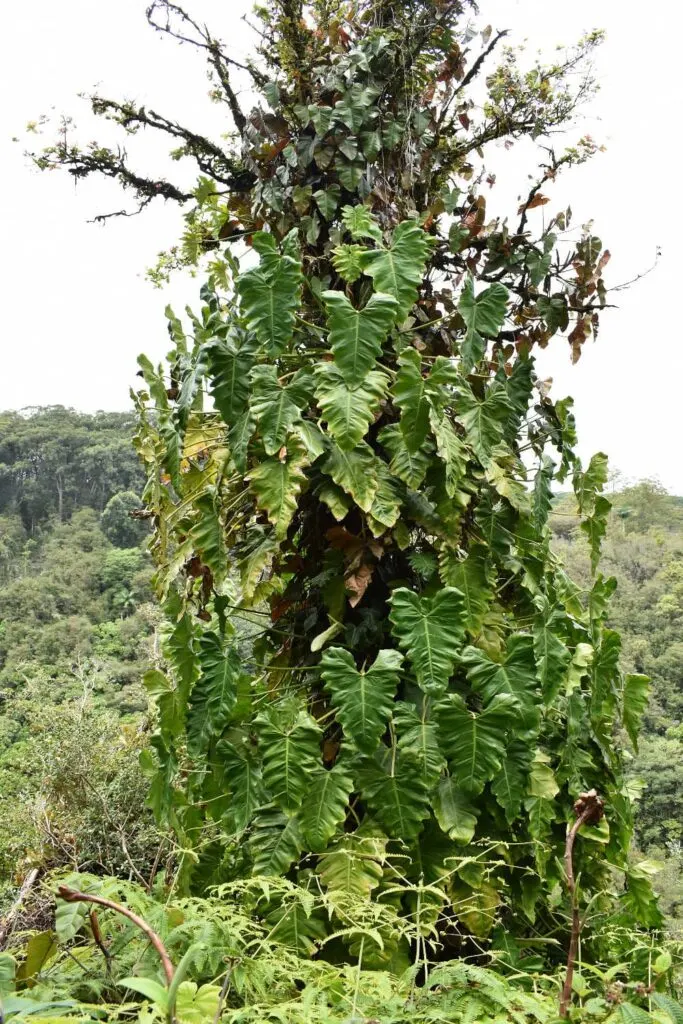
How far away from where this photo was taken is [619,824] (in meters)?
1.93

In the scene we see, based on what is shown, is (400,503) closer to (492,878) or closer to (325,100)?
(492,878)

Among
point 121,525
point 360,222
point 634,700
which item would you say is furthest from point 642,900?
point 121,525

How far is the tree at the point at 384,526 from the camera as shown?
154 cm

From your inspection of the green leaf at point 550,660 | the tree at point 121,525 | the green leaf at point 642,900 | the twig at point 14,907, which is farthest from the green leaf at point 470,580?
the tree at point 121,525

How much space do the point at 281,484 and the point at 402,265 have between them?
576mm

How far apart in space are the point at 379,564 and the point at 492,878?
2.54 ft

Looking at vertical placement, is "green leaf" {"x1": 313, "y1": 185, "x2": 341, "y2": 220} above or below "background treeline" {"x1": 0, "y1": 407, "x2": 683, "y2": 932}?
above

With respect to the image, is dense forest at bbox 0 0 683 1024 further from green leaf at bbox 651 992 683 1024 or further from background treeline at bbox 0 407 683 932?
background treeline at bbox 0 407 683 932

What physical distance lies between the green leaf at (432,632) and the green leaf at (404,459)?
0.28 m

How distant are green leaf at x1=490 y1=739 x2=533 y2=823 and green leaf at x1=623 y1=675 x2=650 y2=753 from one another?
64cm

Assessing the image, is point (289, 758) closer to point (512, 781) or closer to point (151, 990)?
point (512, 781)

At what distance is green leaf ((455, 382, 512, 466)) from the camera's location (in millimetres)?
1810

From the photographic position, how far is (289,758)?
151cm

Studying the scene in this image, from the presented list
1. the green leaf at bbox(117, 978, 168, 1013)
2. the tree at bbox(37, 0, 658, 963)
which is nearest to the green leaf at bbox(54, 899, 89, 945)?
the green leaf at bbox(117, 978, 168, 1013)
